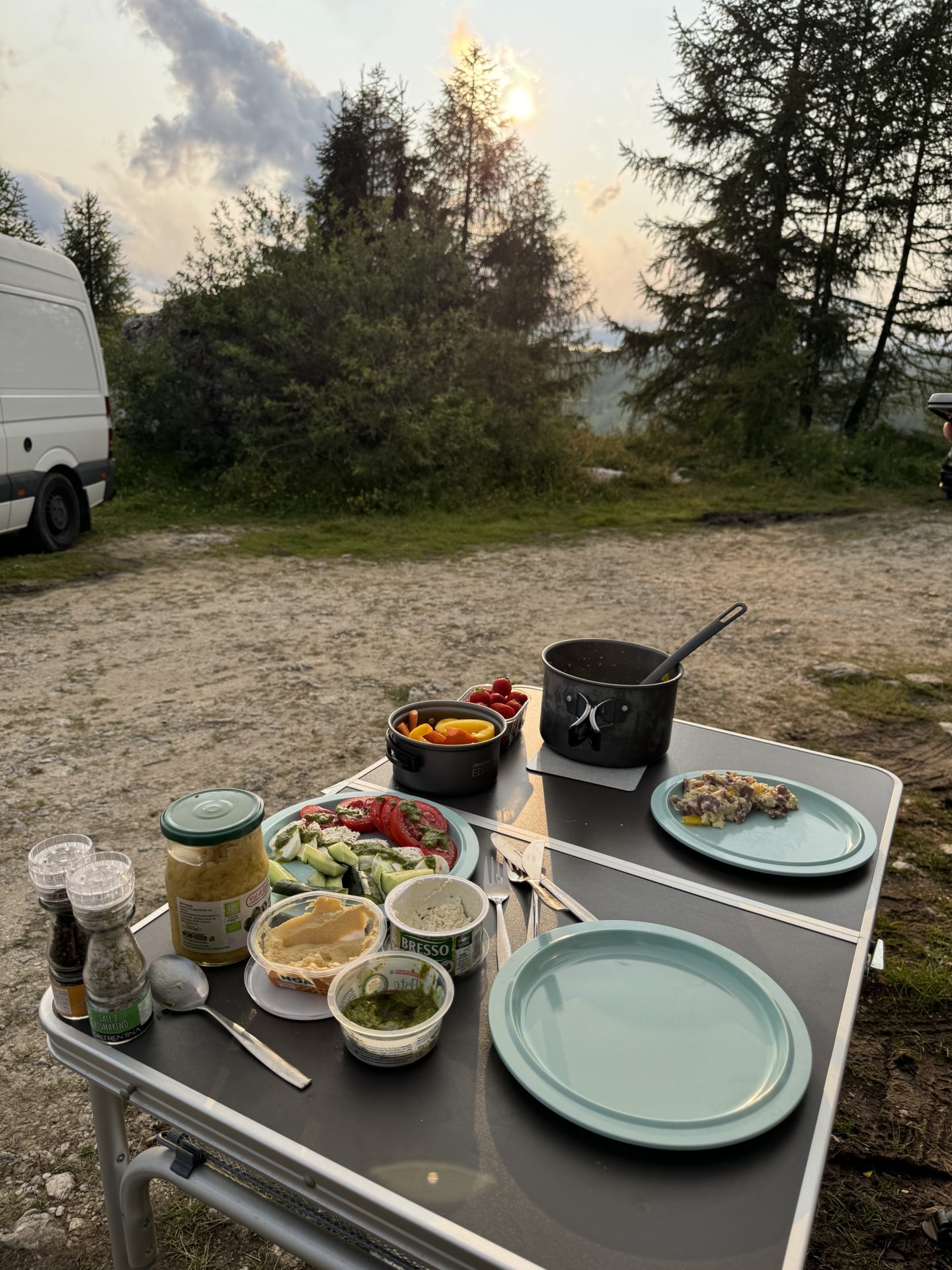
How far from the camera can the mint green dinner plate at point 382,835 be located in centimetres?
152

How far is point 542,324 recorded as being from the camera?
16.4 m

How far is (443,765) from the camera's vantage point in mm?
1817

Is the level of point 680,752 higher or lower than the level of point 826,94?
lower

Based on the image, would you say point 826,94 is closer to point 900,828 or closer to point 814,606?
point 814,606

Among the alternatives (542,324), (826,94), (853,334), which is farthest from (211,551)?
(826,94)

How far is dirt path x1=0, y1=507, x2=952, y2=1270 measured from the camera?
2.21m

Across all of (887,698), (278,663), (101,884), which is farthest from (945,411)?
(278,663)

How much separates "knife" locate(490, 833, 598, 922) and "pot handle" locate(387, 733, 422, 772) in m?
0.25

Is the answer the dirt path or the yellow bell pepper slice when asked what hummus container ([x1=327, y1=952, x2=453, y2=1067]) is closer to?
the yellow bell pepper slice

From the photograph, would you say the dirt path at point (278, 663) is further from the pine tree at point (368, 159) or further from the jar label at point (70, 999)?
the pine tree at point (368, 159)

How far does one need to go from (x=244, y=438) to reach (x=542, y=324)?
8090 mm

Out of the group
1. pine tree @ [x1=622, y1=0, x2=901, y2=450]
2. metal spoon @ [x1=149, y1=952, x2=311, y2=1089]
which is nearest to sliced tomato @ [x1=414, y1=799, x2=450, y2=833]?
metal spoon @ [x1=149, y1=952, x2=311, y2=1089]

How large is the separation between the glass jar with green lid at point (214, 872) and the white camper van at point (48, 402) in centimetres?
672

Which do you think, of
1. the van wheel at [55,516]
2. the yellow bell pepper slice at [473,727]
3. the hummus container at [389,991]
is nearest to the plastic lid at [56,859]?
the hummus container at [389,991]
